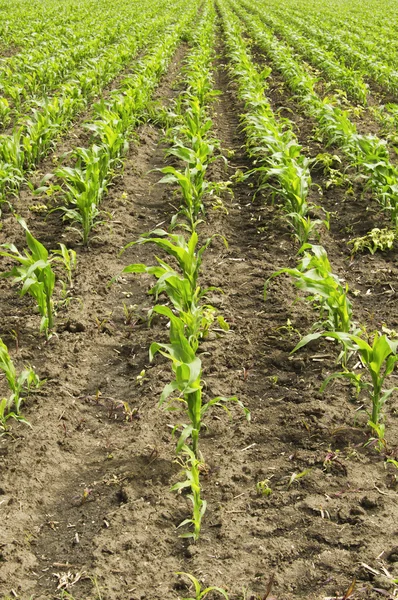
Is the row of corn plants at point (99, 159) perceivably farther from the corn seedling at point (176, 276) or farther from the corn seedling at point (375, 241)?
the corn seedling at point (375, 241)

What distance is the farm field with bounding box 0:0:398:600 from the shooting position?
2.41m

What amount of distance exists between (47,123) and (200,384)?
4329 millimetres

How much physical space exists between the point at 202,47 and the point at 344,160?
756 cm

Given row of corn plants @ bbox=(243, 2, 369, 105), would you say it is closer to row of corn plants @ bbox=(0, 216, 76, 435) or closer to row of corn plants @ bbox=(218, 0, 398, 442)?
row of corn plants @ bbox=(218, 0, 398, 442)

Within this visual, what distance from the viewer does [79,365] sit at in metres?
3.62

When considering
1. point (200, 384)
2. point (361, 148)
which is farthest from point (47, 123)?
point (200, 384)

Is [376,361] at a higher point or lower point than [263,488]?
Result: higher

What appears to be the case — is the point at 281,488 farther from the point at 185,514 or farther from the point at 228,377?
the point at 228,377

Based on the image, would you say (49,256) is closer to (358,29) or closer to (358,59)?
(358,59)

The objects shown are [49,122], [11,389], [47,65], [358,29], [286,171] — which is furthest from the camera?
[358,29]

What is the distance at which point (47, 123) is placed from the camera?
6668 millimetres

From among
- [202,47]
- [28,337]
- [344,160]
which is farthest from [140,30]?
[28,337]

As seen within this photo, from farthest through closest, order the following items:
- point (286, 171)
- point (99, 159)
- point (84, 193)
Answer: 1. point (99, 159)
2. point (286, 171)
3. point (84, 193)

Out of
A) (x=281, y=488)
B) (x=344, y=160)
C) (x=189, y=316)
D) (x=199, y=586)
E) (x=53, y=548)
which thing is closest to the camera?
(x=199, y=586)
